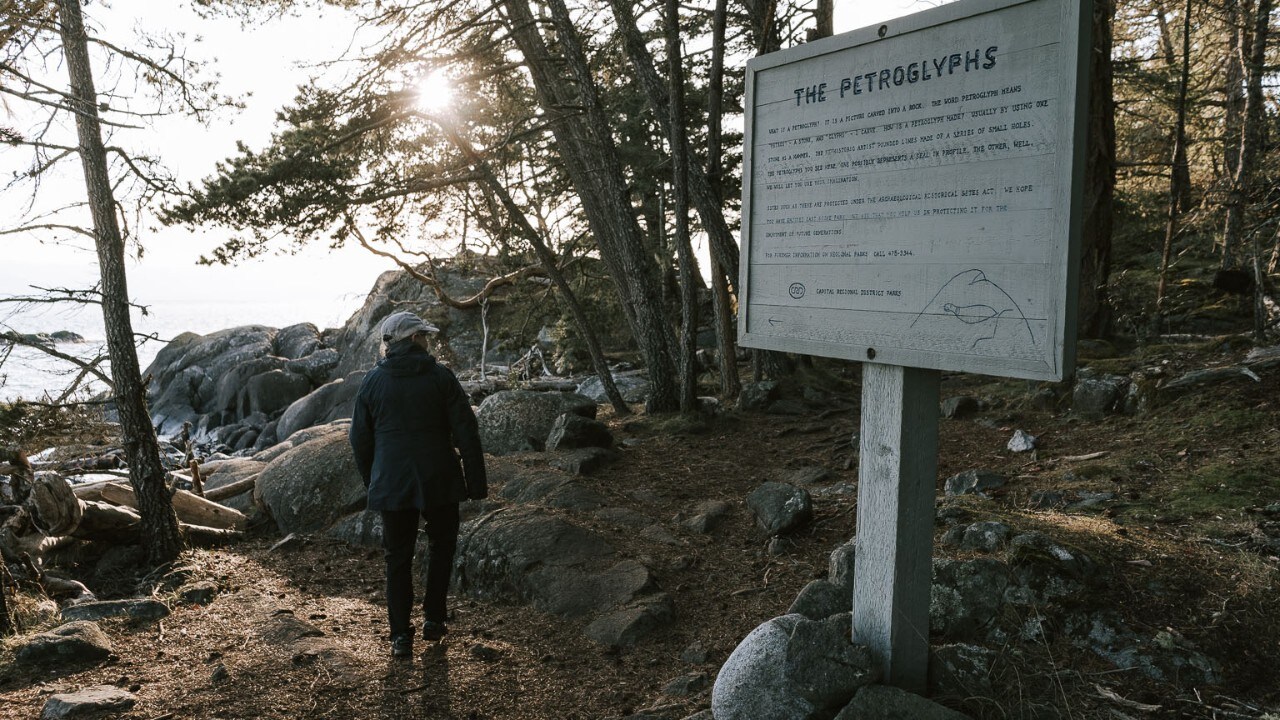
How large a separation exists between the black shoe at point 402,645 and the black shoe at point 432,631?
21 cm

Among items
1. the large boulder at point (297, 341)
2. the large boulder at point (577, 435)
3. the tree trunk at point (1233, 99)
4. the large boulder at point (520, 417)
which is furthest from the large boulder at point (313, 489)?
the large boulder at point (297, 341)

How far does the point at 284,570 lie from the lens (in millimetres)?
6922

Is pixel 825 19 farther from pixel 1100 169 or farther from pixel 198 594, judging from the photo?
pixel 198 594

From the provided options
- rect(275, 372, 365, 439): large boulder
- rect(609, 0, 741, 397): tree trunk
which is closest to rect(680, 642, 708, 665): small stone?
rect(609, 0, 741, 397): tree trunk

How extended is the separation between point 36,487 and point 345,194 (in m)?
6.36

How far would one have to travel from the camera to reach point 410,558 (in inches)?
195

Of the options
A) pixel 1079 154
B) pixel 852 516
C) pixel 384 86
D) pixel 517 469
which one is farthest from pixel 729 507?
pixel 384 86

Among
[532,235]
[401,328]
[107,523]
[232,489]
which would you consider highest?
[532,235]

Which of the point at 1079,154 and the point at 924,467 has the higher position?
the point at 1079,154

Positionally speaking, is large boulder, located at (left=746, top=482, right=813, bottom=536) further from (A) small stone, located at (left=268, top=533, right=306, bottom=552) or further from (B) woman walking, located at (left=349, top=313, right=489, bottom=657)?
(A) small stone, located at (left=268, top=533, right=306, bottom=552)

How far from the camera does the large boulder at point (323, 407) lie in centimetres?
1959

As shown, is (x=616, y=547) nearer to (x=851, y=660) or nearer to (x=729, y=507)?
(x=729, y=507)

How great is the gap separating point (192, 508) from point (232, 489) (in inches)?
55.0

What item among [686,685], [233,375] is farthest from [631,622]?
[233,375]
